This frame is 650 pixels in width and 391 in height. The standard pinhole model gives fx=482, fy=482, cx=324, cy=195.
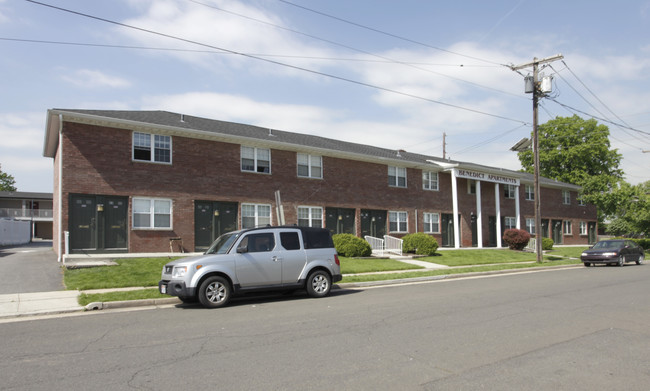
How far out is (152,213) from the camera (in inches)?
803

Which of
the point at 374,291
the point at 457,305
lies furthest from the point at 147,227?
the point at 457,305

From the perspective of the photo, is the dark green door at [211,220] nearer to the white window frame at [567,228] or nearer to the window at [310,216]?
the window at [310,216]

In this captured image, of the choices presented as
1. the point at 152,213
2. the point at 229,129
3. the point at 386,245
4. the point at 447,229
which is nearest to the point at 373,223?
the point at 386,245

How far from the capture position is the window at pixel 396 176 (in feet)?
98.0

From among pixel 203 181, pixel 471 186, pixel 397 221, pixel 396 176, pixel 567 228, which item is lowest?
pixel 567 228

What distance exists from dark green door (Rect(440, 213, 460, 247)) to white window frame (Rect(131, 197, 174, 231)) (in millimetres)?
18639

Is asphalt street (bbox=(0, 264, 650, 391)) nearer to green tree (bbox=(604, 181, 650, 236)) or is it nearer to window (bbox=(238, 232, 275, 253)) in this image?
window (bbox=(238, 232, 275, 253))

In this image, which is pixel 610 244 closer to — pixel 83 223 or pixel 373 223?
pixel 373 223

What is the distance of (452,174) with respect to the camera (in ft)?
105

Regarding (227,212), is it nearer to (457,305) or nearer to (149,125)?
(149,125)

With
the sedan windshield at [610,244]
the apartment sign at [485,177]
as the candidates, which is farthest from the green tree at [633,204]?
the sedan windshield at [610,244]

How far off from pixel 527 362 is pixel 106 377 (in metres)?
4.93

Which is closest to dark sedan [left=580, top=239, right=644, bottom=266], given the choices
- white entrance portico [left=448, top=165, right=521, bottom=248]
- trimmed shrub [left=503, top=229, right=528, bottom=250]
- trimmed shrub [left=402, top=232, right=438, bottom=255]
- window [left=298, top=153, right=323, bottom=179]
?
trimmed shrub [left=503, top=229, right=528, bottom=250]

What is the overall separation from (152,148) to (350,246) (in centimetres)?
972
